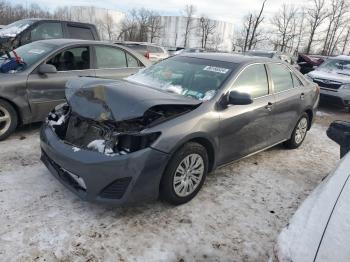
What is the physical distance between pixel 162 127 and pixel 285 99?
2.47 metres

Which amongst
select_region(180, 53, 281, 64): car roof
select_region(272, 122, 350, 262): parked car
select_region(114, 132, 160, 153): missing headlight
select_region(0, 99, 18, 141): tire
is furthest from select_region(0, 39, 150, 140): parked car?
select_region(272, 122, 350, 262): parked car

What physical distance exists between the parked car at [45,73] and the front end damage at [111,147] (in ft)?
5.80

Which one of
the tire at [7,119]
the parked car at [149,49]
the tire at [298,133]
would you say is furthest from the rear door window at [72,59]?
the parked car at [149,49]

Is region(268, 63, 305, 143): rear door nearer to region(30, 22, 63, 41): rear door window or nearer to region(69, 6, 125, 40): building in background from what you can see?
region(30, 22, 63, 41): rear door window

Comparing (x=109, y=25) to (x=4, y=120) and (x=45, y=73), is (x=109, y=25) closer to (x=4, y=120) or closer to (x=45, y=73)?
(x=45, y=73)

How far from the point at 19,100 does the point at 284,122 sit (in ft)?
12.9

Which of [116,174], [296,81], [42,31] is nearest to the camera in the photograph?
[116,174]

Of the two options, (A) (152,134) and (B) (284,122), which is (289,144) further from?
(A) (152,134)

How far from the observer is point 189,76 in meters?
4.23

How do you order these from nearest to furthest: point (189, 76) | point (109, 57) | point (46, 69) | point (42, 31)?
1. point (189, 76)
2. point (46, 69)
3. point (109, 57)
4. point (42, 31)

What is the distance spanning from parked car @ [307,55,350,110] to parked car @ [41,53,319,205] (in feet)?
19.6

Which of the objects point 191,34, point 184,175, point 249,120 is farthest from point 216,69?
point 191,34

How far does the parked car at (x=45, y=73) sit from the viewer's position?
4988mm

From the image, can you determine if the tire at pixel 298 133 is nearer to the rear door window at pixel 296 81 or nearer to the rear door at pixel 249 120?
the rear door window at pixel 296 81
